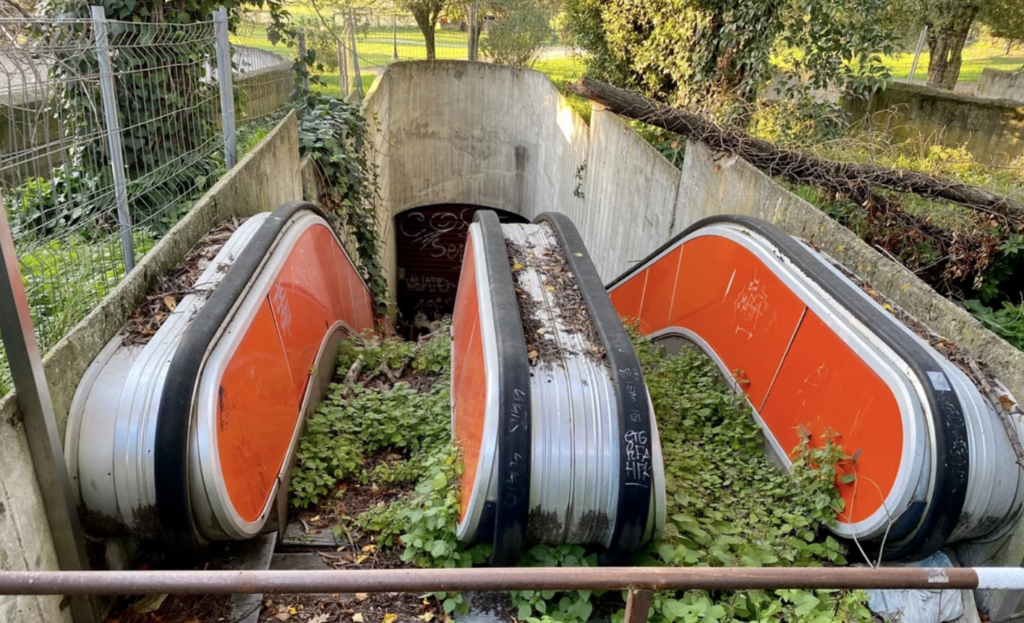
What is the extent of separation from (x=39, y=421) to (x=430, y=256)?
49.2 ft

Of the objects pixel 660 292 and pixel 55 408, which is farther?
pixel 660 292

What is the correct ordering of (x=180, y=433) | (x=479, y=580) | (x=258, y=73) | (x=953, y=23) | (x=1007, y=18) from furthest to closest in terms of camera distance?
1. (x=1007, y=18)
2. (x=953, y=23)
3. (x=258, y=73)
4. (x=180, y=433)
5. (x=479, y=580)

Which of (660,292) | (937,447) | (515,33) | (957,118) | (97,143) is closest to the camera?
(937,447)

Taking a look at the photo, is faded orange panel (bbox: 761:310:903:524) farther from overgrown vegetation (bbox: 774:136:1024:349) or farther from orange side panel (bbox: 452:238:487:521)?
orange side panel (bbox: 452:238:487:521)

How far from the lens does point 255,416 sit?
10.6 feet

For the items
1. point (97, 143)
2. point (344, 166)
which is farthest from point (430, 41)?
point (97, 143)

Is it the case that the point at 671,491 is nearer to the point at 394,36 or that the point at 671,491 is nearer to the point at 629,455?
the point at 629,455

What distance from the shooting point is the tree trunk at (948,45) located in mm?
14453

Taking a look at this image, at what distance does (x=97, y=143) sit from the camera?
4.45 metres

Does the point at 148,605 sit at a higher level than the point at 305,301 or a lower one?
lower

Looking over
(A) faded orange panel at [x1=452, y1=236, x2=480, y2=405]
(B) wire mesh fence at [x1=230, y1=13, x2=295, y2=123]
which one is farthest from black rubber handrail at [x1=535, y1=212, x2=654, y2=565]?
(B) wire mesh fence at [x1=230, y1=13, x2=295, y2=123]

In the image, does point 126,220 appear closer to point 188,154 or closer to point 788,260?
point 188,154

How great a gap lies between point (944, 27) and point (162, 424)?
57.8 feet

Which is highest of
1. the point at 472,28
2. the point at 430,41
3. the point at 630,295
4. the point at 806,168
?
the point at 472,28
